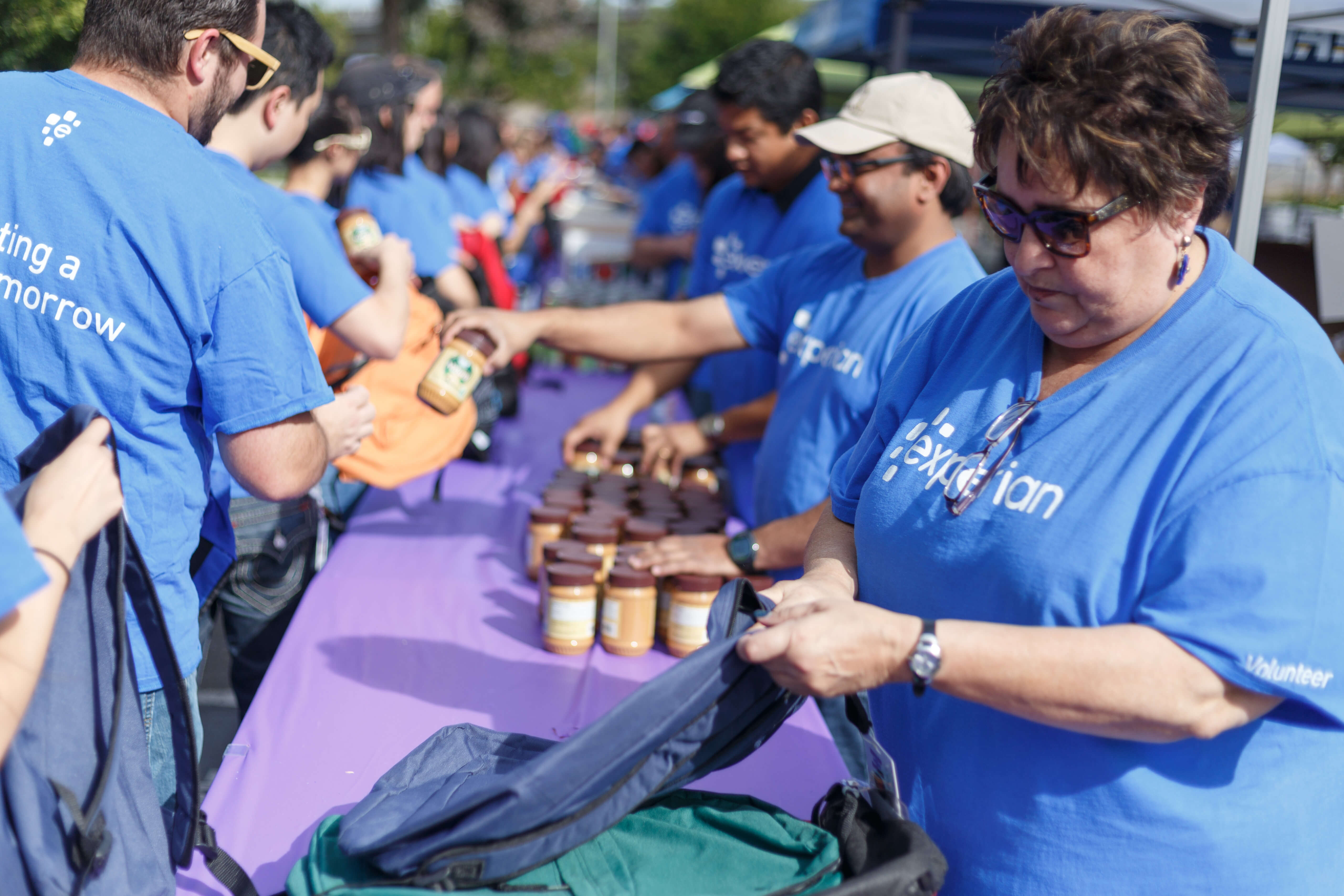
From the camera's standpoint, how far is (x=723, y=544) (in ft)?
7.79

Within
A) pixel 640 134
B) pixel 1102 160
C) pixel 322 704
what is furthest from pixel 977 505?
pixel 640 134

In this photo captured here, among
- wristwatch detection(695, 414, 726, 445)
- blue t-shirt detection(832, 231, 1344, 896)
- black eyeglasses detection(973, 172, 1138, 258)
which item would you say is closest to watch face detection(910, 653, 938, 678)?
blue t-shirt detection(832, 231, 1344, 896)

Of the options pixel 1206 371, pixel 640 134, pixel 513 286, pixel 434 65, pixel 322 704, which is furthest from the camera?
pixel 640 134

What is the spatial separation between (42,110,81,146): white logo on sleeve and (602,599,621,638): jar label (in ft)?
4.39

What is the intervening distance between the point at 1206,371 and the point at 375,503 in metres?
2.73

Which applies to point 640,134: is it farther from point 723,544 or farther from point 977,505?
point 977,505

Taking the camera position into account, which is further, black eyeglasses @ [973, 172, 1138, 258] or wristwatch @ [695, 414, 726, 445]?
wristwatch @ [695, 414, 726, 445]

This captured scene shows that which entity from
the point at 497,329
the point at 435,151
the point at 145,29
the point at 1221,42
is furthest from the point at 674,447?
the point at 435,151

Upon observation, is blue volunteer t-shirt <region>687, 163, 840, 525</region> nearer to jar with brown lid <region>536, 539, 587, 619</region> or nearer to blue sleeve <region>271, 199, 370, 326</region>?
jar with brown lid <region>536, 539, 587, 619</region>

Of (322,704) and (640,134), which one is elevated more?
(322,704)

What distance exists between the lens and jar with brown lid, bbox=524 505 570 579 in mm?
2631

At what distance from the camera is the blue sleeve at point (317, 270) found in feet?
7.58

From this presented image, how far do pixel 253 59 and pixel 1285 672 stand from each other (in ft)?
5.59

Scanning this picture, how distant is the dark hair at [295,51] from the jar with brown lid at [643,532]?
1297 millimetres
